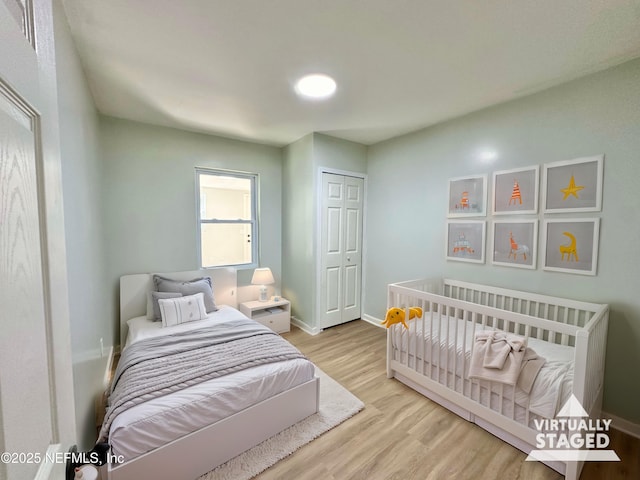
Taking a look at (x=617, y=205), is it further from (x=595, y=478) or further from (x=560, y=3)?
(x=595, y=478)

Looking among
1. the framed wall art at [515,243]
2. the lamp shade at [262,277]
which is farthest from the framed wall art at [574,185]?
the lamp shade at [262,277]

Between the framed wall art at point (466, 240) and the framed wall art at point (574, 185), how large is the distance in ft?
1.86

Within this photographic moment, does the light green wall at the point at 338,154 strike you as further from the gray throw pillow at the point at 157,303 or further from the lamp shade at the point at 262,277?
the gray throw pillow at the point at 157,303

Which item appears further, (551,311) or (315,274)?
(315,274)

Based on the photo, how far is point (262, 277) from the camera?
11.6 feet

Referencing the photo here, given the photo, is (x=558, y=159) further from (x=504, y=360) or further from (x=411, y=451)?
(x=411, y=451)

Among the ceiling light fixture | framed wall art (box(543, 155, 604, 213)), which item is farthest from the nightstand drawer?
framed wall art (box(543, 155, 604, 213))

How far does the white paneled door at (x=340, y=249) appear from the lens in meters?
3.57

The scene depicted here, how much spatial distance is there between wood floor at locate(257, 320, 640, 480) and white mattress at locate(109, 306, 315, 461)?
0.42 metres

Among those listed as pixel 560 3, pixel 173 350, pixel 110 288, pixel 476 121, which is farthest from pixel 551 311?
pixel 110 288

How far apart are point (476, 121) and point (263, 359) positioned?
9.74 feet

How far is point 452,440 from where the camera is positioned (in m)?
1.83

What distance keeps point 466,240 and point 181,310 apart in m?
3.02

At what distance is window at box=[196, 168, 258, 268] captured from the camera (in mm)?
3570
